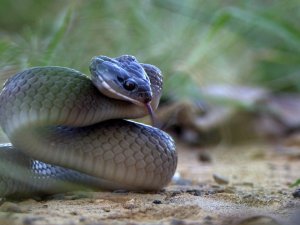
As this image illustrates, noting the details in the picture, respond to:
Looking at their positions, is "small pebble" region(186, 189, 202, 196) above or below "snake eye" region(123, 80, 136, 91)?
below

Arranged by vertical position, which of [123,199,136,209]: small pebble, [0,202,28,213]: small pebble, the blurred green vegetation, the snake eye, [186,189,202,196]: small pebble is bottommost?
[0,202,28,213]: small pebble

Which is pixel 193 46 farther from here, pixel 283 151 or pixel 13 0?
pixel 13 0

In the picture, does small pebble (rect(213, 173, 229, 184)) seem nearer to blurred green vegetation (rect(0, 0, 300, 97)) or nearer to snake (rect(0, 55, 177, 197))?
snake (rect(0, 55, 177, 197))

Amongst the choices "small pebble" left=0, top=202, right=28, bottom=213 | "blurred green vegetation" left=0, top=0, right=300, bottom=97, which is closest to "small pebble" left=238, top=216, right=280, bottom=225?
"small pebble" left=0, top=202, right=28, bottom=213

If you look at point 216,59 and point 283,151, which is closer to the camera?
point 283,151

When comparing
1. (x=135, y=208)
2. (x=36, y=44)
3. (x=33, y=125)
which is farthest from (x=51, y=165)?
(x=36, y=44)

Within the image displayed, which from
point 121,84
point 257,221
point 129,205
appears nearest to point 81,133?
point 121,84

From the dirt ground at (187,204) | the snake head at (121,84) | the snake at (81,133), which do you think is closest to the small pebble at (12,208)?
the dirt ground at (187,204)
